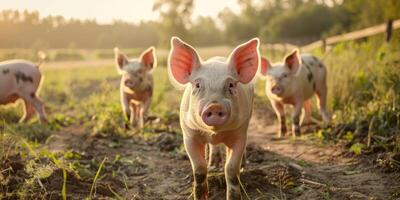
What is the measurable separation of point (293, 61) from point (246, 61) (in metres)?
3.29

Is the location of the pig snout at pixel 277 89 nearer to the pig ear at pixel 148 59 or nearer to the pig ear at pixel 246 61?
the pig ear at pixel 148 59

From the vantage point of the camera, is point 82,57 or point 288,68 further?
point 82,57

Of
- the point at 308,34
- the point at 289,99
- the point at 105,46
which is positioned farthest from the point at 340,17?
the point at 289,99

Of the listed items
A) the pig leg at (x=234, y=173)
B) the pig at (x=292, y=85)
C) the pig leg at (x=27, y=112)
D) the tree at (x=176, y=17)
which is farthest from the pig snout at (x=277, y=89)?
the tree at (x=176, y=17)

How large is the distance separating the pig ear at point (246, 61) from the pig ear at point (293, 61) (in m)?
3.15

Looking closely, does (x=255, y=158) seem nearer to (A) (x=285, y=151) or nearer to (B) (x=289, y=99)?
(A) (x=285, y=151)

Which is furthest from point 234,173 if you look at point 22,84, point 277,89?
point 22,84

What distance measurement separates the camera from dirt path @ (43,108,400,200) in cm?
402

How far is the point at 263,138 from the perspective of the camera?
7.04 metres

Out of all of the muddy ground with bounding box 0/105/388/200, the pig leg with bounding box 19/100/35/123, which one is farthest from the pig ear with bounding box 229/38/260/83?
the pig leg with bounding box 19/100/35/123

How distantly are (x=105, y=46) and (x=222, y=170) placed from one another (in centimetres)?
4899

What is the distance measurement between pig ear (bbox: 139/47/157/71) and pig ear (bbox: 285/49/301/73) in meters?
2.30

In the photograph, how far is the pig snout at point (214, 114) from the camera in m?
3.28

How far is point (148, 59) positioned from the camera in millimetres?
8203
